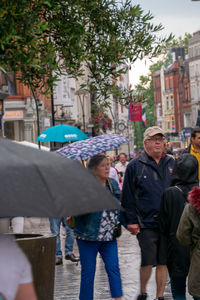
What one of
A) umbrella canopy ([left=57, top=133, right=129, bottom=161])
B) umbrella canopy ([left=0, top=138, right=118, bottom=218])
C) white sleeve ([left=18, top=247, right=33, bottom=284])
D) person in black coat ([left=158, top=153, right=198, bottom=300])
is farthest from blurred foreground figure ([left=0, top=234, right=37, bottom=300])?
umbrella canopy ([left=57, top=133, right=129, bottom=161])

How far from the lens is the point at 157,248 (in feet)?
26.6

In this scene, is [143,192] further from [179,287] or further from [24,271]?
[24,271]

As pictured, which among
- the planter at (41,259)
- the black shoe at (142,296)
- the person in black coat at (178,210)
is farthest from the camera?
the black shoe at (142,296)

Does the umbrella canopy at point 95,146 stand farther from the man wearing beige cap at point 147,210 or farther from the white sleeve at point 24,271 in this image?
the white sleeve at point 24,271

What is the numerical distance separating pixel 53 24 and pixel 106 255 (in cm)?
654

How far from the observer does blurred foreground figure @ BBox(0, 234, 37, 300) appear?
→ 140 inches

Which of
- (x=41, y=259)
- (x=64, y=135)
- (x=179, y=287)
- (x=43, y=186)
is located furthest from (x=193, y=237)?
(x=64, y=135)

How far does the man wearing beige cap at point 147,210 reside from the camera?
811cm

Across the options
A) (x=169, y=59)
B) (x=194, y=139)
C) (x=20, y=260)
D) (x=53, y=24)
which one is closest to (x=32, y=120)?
(x=53, y=24)

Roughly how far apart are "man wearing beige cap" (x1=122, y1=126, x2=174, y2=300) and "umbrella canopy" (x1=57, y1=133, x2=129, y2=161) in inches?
33.9

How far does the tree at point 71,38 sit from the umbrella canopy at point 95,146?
7.64ft

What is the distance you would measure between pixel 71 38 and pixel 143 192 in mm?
5659

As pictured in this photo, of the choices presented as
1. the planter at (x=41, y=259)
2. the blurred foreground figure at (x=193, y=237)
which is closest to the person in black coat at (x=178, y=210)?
the blurred foreground figure at (x=193, y=237)

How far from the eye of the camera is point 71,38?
13250 millimetres
